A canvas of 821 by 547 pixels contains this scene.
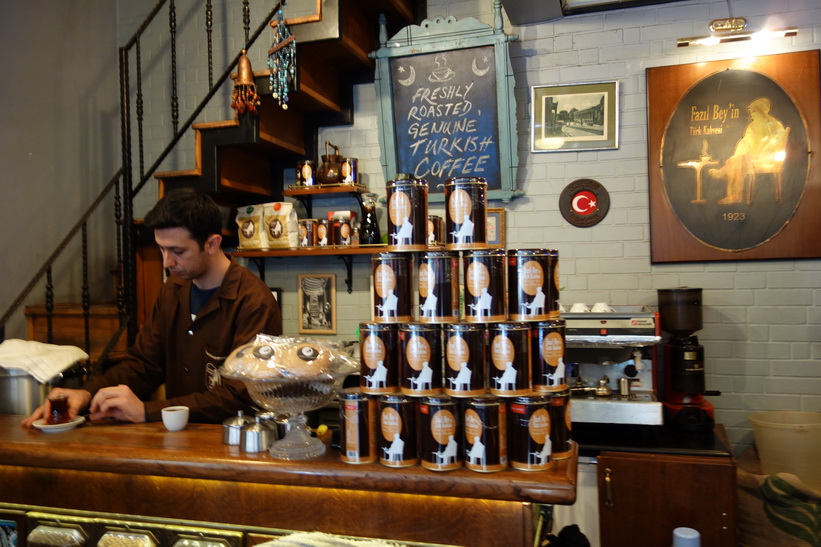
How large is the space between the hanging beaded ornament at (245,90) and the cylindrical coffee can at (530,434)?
8.25 feet

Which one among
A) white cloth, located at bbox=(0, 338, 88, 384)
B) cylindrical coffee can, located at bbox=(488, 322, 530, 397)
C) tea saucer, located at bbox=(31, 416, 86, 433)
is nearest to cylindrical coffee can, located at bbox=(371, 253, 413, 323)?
cylindrical coffee can, located at bbox=(488, 322, 530, 397)

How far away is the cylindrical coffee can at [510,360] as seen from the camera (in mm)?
1521

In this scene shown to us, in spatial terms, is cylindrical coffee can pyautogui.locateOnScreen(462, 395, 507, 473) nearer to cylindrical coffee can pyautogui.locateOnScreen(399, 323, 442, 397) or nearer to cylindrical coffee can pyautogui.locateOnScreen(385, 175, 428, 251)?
cylindrical coffee can pyautogui.locateOnScreen(399, 323, 442, 397)

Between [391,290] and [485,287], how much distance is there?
26 centimetres

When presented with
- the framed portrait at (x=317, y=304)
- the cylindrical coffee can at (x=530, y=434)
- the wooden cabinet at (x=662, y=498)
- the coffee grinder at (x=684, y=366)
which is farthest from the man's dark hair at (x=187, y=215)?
the coffee grinder at (x=684, y=366)

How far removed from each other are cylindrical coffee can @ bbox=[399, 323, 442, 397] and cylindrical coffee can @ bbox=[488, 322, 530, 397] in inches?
5.7

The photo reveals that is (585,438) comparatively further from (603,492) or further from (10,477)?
(10,477)

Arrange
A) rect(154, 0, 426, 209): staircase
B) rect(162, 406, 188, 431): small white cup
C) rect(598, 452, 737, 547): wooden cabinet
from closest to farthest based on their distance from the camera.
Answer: rect(162, 406, 188, 431): small white cup < rect(598, 452, 737, 547): wooden cabinet < rect(154, 0, 426, 209): staircase

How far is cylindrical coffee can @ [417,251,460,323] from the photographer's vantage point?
5.29 feet

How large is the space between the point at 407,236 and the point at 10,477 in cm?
148

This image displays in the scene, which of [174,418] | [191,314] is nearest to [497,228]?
[191,314]

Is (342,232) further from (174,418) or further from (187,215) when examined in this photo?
(174,418)

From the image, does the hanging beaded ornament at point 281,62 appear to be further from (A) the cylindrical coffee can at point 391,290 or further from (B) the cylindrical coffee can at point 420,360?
(B) the cylindrical coffee can at point 420,360

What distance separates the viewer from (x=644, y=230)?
3506 mm
